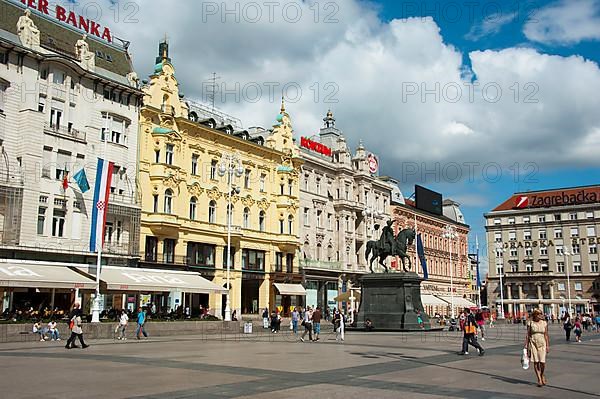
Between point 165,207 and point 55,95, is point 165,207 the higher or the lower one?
the lower one

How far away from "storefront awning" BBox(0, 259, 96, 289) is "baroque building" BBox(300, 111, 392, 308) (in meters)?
31.2

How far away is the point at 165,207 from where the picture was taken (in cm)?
5088

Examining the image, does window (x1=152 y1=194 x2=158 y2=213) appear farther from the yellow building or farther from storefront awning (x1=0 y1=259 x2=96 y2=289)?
storefront awning (x1=0 y1=259 x2=96 y2=289)

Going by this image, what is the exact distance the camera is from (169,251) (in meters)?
51.1

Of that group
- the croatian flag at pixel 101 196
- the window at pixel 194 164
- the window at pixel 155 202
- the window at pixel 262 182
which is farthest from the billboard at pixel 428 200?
the croatian flag at pixel 101 196

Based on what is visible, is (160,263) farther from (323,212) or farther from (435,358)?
(435,358)

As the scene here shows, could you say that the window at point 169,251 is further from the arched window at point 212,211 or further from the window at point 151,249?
the arched window at point 212,211

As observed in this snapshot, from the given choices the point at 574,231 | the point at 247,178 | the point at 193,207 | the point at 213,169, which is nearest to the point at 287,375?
the point at 193,207

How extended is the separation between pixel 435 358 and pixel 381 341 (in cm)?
874

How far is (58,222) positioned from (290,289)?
2592 centimetres

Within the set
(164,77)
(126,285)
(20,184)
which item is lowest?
(126,285)

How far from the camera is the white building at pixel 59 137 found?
39.6 m

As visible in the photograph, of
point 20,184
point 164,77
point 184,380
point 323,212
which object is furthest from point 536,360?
point 323,212

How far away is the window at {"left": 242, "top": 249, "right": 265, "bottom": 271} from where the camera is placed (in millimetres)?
58750
